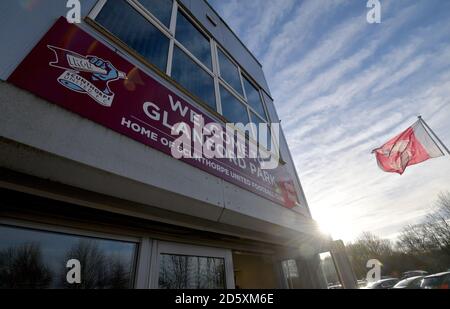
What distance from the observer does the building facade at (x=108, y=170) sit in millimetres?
1344

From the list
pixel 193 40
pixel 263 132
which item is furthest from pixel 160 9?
pixel 263 132

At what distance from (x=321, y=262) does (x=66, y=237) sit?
4.85m

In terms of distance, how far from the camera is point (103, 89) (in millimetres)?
1776

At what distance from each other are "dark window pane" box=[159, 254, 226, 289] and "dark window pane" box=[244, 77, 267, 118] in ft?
12.7

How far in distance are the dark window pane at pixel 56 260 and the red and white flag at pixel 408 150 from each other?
23.6 feet

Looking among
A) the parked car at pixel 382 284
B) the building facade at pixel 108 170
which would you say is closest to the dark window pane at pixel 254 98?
the building facade at pixel 108 170

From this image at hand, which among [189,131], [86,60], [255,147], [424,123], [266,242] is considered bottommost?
[266,242]

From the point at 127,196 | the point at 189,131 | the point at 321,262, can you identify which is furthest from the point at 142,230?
the point at 321,262

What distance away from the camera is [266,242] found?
12.0ft

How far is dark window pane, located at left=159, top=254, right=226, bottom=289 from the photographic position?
7.02 ft

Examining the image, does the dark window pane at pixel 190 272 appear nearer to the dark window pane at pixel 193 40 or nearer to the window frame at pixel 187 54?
the window frame at pixel 187 54

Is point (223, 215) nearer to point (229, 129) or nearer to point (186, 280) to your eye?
point (186, 280)
